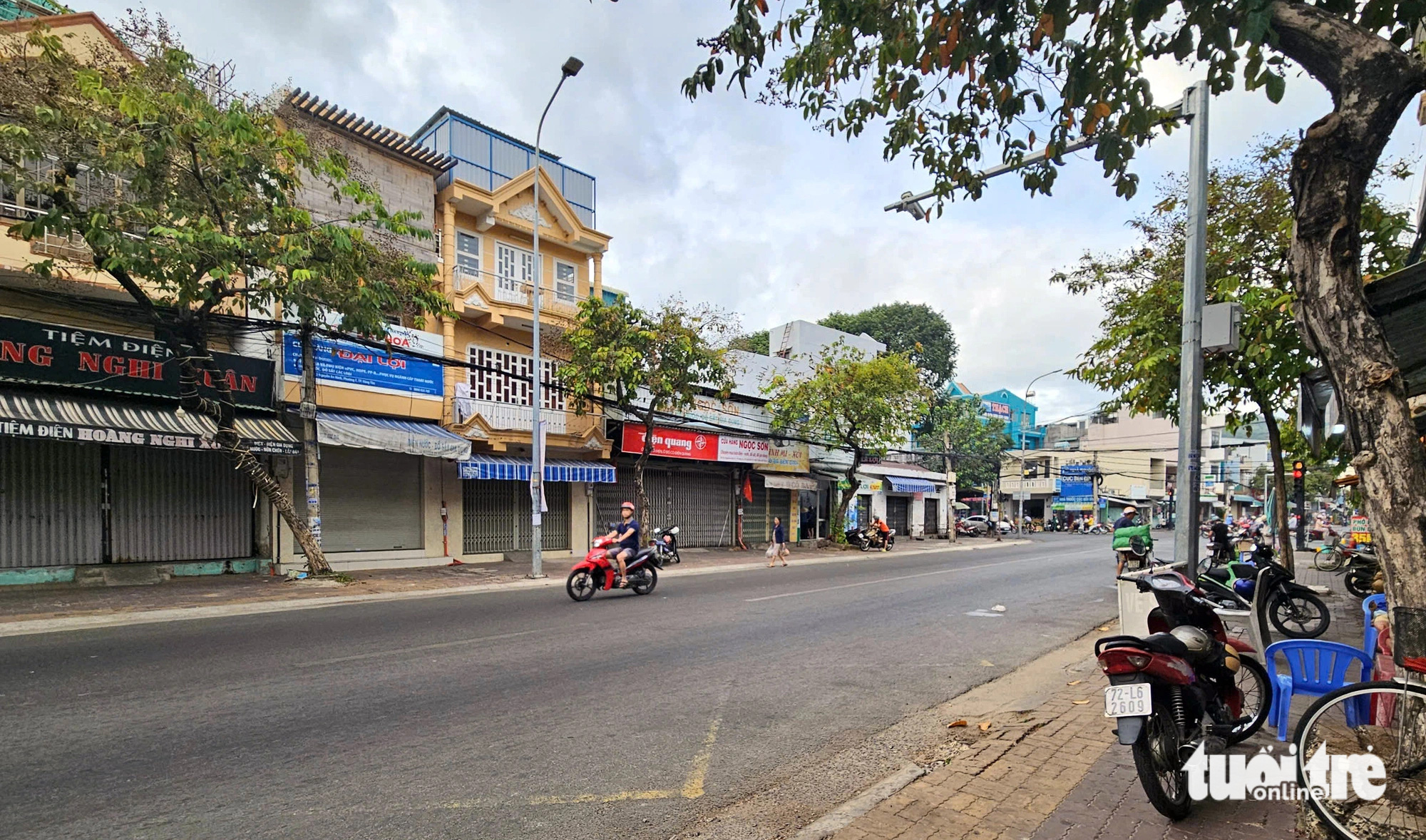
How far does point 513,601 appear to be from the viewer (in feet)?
39.1

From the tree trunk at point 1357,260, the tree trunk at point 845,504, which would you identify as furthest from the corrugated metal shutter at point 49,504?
the tree trunk at point 845,504

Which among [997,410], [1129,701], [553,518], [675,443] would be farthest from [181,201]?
[997,410]

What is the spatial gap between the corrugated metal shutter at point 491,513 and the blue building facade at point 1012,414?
1323 inches

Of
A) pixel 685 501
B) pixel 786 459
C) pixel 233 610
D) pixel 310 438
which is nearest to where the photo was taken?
pixel 233 610

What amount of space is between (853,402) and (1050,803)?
21824mm

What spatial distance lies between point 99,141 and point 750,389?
19.4 m

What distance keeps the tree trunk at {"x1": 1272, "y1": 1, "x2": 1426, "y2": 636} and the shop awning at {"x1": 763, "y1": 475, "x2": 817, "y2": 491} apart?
22780 mm

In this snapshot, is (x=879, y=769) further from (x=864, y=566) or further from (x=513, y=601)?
(x=864, y=566)

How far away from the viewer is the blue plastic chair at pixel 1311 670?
4461 mm

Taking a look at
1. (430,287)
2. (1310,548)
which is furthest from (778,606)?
(1310,548)

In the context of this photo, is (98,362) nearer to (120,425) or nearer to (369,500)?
(120,425)

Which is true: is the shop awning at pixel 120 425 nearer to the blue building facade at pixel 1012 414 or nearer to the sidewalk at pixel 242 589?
the sidewalk at pixel 242 589

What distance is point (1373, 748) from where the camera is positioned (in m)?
3.29

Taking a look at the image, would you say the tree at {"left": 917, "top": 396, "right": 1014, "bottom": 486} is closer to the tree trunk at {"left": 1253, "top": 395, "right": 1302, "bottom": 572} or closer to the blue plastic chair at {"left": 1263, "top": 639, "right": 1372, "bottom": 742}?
the tree trunk at {"left": 1253, "top": 395, "right": 1302, "bottom": 572}
